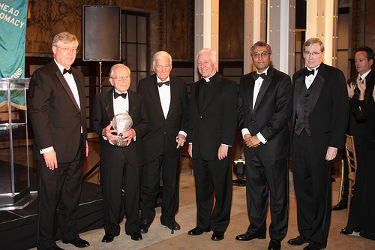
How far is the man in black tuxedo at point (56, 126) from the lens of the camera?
315 cm

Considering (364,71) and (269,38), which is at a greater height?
(269,38)

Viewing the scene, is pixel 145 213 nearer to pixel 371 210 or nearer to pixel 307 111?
pixel 307 111

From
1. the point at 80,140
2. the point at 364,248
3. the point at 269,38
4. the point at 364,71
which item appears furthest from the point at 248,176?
the point at 269,38

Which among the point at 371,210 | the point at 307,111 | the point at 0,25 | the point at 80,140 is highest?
the point at 0,25

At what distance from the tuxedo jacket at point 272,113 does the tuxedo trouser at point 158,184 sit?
0.81 metres

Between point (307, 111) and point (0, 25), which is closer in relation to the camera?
point (307, 111)

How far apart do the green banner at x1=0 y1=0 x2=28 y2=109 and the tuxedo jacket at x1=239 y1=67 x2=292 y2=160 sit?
86.0 inches

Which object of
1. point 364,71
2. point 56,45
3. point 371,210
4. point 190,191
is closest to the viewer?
point 56,45

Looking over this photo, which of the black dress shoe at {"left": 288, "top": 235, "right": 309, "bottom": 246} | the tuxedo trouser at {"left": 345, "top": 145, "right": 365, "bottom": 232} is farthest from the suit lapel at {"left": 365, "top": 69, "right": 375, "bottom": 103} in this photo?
the black dress shoe at {"left": 288, "top": 235, "right": 309, "bottom": 246}

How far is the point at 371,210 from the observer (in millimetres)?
3701

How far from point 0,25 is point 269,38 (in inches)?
126

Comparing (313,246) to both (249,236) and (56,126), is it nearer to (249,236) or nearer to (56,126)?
(249,236)

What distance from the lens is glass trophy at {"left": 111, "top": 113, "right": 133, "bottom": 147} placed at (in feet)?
11.2

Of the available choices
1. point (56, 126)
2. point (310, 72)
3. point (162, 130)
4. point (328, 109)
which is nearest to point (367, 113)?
point (328, 109)
